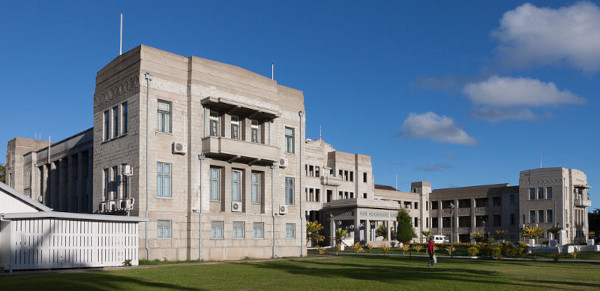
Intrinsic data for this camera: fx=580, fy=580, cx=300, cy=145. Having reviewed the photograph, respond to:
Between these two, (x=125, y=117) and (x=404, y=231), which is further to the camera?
(x=404, y=231)

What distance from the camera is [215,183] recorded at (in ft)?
124

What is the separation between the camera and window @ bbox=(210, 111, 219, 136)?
38.0 m

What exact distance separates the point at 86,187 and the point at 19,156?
1857 cm

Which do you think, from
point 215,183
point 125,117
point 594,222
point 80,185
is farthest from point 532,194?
point 125,117

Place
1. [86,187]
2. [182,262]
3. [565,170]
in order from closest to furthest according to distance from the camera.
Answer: [182,262] < [86,187] < [565,170]

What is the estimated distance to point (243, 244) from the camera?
38.4 meters

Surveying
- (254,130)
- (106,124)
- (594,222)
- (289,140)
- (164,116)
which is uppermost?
(164,116)

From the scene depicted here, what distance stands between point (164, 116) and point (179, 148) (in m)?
2.17

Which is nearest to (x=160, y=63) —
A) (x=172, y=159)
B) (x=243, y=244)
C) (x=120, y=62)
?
(x=120, y=62)

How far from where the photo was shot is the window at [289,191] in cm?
4275

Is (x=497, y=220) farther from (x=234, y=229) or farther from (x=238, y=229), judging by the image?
(x=234, y=229)

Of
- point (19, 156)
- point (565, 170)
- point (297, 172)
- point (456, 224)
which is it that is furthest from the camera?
point (456, 224)

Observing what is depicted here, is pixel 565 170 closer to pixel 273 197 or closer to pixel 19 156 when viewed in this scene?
pixel 273 197

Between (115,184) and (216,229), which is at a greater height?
(115,184)
